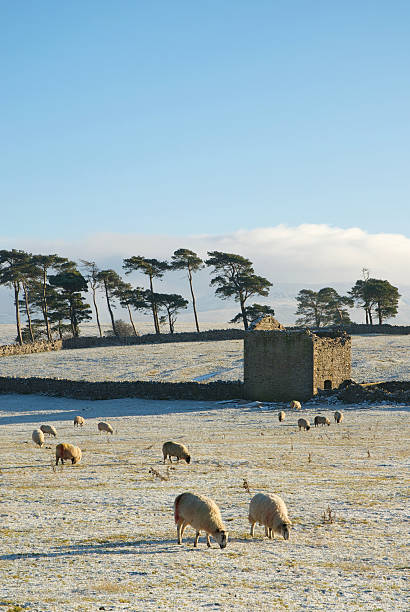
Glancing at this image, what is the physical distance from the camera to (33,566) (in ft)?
34.5

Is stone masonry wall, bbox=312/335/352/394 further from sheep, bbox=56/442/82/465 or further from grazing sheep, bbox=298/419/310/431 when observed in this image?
sheep, bbox=56/442/82/465

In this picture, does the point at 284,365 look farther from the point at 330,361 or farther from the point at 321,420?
the point at 321,420

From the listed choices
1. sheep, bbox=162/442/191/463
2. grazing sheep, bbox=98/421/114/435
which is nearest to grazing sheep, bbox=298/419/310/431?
grazing sheep, bbox=98/421/114/435

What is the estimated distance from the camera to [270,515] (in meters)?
12.0

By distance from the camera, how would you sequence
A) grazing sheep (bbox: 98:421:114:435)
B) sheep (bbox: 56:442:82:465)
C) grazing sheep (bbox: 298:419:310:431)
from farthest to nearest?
grazing sheep (bbox: 298:419:310:431)
grazing sheep (bbox: 98:421:114:435)
sheep (bbox: 56:442:82:465)

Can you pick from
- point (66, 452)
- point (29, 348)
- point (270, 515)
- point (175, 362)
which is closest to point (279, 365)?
point (175, 362)

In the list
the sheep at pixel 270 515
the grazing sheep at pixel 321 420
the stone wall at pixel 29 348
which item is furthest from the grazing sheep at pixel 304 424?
the stone wall at pixel 29 348

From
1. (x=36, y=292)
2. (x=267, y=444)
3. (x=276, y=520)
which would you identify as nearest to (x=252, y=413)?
(x=267, y=444)

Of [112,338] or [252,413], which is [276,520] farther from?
[112,338]

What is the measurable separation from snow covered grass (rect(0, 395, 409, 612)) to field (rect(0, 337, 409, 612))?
0.11ft

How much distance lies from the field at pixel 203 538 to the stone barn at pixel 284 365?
1774 centimetres

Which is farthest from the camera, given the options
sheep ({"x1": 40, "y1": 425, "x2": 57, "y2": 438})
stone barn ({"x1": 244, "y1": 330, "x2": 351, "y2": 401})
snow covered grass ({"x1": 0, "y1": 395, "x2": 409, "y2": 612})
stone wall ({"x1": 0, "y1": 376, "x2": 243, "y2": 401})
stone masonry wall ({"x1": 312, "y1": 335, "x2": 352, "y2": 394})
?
stone wall ({"x1": 0, "y1": 376, "x2": 243, "y2": 401})

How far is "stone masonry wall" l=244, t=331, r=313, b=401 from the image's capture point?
1833 inches

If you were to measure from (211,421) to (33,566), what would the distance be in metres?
27.1
